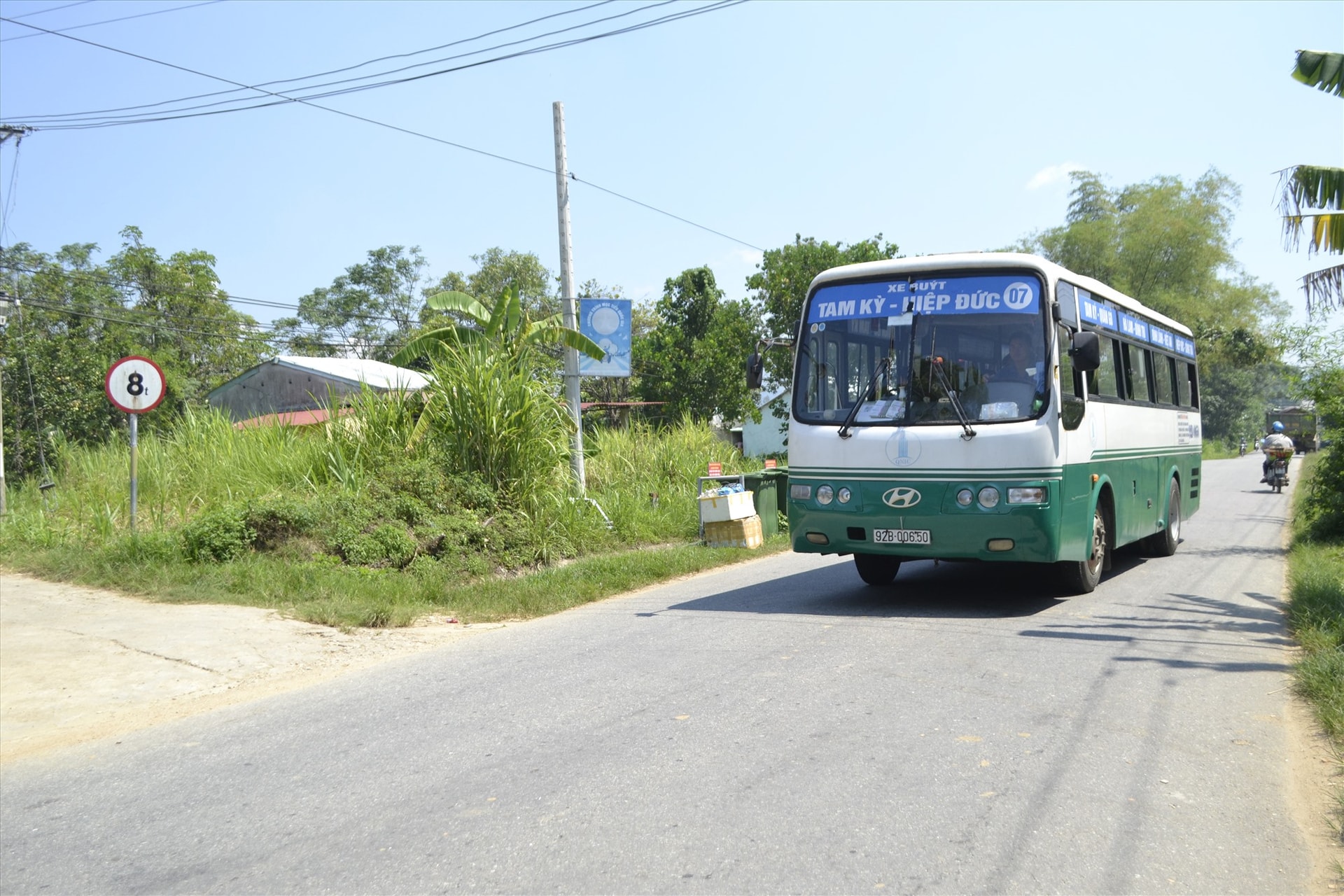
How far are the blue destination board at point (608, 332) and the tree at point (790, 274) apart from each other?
16531mm

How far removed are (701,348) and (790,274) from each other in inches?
168

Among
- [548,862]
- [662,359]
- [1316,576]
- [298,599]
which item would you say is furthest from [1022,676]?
[662,359]

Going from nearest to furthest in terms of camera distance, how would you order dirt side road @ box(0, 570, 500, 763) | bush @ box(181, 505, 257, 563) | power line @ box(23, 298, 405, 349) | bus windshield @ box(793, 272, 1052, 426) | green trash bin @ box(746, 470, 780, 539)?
dirt side road @ box(0, 570, 500, 763) → bus windshield @ box(793, 272, 1052, 426) → bush @ box(181, 505, 257, 563) → green trash bin @ box(746, 470, 780, 539) → power line @ box(23, 298, 405, 349)

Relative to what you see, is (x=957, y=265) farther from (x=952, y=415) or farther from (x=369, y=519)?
(x=369, y=519)

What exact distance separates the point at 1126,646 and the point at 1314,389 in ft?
35.7

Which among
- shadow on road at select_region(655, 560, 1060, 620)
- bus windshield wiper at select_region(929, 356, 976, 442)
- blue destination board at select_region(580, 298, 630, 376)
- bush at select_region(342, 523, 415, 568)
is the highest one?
blue destination board at select_region(580, 298, 630, 376)

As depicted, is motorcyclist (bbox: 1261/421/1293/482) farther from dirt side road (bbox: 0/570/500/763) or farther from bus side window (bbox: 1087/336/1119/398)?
A: dirt side road (bbox: 0/570/500/763)

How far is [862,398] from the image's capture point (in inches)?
378

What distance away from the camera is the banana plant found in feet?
57.1

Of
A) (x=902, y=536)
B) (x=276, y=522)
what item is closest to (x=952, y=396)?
(x=902, y=536)

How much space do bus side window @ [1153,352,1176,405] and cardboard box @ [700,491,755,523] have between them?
5.89 m

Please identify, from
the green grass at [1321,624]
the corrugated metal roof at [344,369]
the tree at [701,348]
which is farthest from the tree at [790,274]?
the green grass at [1321,624]

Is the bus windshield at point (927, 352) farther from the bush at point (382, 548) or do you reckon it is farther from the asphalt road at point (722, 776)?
the bush at point (382, 548)

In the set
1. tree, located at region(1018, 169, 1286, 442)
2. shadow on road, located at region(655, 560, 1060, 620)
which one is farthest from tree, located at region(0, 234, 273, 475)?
tree, located at region(1018, 169, 1286, 442)
